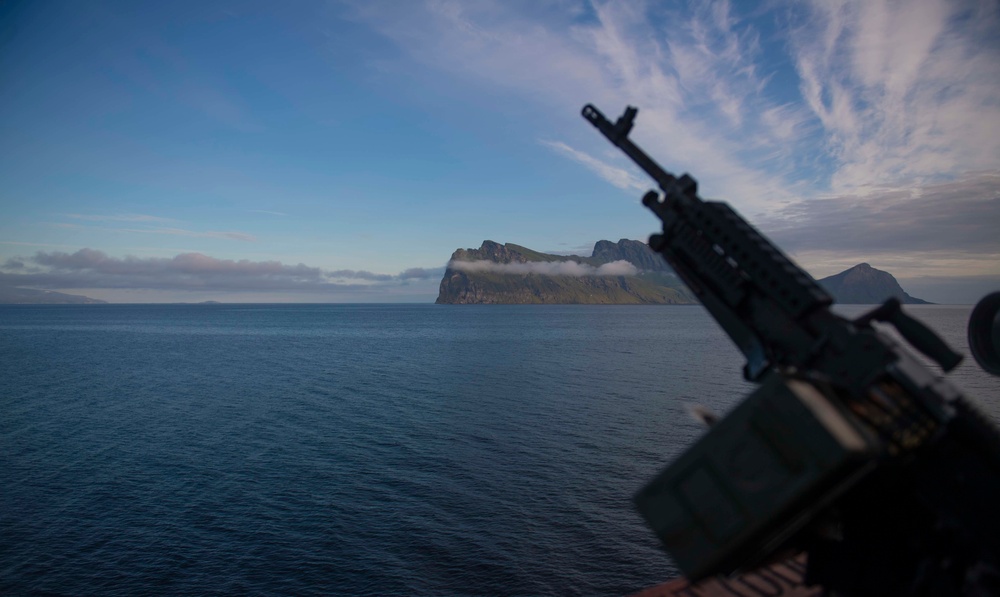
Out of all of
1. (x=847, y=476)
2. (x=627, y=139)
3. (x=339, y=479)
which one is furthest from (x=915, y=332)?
(x=339, y=479)

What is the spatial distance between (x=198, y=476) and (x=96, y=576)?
47.1 feet

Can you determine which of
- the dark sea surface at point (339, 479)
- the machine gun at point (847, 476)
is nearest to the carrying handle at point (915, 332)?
the machine gun at point (847, 476)

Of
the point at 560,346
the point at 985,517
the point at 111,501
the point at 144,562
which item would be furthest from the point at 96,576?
the point at 560,346

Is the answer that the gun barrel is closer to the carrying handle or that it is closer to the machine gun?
the machine gun

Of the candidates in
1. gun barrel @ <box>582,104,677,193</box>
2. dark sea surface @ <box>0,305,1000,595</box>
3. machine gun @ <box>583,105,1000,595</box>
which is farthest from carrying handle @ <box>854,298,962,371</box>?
dark sea surface @ <box>0,305,1000,595</box>

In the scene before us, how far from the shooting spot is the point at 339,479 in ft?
149

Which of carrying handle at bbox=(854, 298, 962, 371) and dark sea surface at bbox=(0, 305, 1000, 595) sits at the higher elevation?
carrying handle at bbox=(854, 298, 962, 371)

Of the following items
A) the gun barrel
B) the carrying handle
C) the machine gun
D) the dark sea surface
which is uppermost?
the gun barrel

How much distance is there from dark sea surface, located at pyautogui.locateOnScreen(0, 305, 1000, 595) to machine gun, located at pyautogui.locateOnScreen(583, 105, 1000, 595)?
91.6 ft

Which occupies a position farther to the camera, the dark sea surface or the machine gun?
the dark sea surface

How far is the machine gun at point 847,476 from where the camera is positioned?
5.75 m

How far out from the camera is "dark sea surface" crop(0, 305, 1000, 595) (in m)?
32.4

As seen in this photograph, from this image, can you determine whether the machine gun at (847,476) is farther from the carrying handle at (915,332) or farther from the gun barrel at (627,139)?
the gun barrel at (627,139)

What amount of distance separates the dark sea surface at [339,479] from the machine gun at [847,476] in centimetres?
2793
